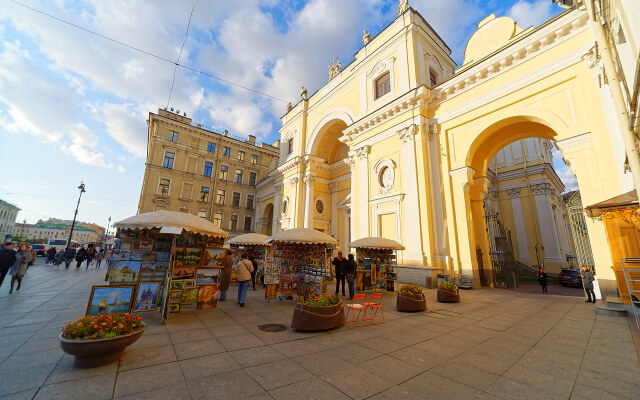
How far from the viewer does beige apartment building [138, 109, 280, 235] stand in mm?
30609

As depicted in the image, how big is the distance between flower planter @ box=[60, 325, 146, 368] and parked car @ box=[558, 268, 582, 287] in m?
23.6

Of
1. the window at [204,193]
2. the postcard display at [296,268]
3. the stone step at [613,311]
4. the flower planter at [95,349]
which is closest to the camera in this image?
the flower planter at [95,349]

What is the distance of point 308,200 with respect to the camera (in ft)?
75.5

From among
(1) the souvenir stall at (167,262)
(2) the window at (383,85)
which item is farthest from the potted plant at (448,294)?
(2) the window at (383,85)

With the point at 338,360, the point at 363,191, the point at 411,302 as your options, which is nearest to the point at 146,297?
the point at 338,360

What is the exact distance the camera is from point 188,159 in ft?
107

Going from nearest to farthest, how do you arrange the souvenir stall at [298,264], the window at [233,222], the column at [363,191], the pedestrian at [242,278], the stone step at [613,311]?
the stone step at [613,311] → the pedestrian at [242,278] → the souvenir stall at [298,264] → the column at [363,191] → the window at [233,222]

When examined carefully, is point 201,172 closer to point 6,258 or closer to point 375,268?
point 6,258

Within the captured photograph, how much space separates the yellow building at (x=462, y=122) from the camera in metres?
9.16

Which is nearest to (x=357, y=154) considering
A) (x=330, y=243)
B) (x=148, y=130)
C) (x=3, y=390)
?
(x=330, y=243)

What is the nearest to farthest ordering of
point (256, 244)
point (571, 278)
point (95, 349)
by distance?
point (95, 349) < point (256, 244) < point (571, 278)

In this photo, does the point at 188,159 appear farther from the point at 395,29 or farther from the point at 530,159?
the point at 530,159

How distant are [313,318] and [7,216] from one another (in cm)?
10824

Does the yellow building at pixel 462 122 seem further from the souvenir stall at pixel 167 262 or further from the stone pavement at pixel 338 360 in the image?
the souvenir stall at pixel 167 262
